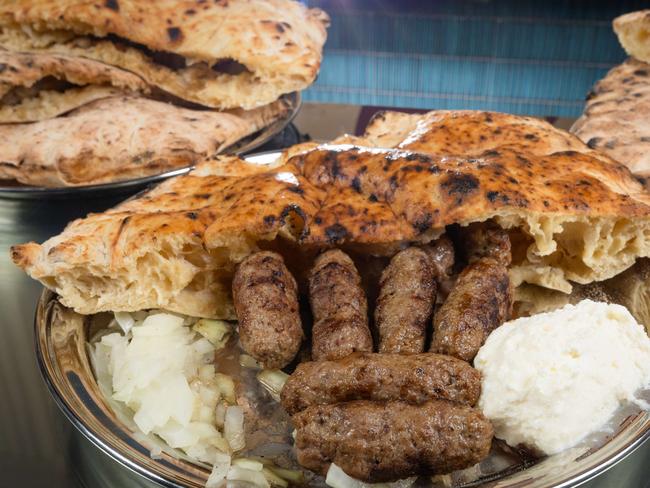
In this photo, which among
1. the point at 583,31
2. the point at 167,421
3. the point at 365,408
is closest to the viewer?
the point at 365,408

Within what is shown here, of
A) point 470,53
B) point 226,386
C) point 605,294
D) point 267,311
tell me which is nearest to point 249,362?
point 226,386

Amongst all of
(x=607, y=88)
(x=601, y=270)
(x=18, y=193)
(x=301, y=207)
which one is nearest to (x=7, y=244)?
(x=18, y=193)

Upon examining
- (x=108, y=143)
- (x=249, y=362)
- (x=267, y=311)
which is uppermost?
(x=267, y=311)

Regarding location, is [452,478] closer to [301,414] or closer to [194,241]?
[301,414]

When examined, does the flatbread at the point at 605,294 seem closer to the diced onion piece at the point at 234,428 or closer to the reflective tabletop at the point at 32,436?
the reflective tabletop at the point at 32,436

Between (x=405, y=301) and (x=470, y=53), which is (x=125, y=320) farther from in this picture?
(x=470, y=53)
